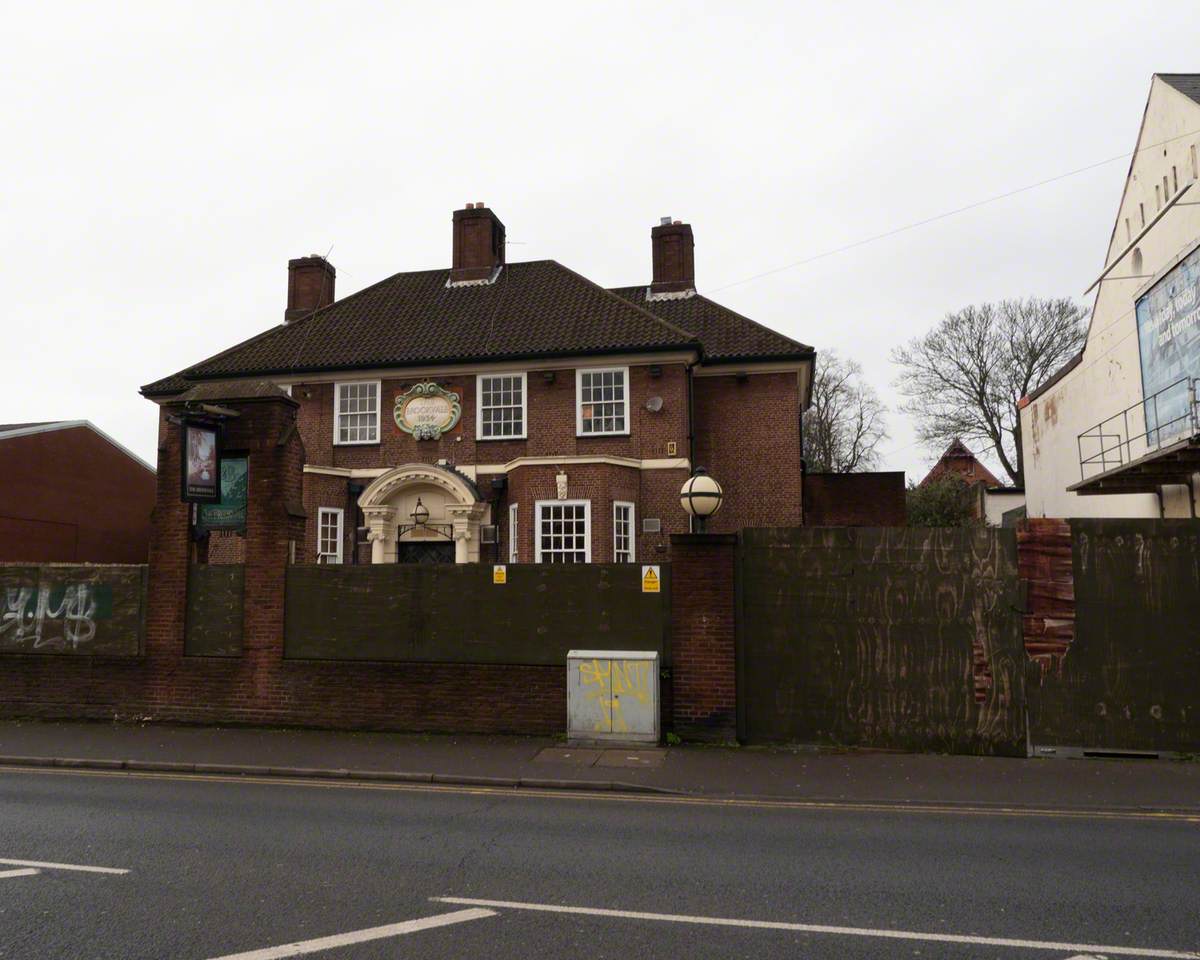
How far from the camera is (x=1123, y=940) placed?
4844mm

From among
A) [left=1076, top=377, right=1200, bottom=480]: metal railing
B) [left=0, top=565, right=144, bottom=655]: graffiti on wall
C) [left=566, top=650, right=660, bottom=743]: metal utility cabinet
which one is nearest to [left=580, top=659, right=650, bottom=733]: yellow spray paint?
[left=566, top=650, right=660, bottom=743]: metal utility cabinet

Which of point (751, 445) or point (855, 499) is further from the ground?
point (751, 445)

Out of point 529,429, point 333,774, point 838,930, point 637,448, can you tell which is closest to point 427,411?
point 529,429

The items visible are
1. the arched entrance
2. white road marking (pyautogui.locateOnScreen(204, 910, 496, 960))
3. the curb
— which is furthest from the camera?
the arched entrance

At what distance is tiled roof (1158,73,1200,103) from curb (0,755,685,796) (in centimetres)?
1749

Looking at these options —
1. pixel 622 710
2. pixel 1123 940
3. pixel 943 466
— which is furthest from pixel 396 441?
pixel 943 466

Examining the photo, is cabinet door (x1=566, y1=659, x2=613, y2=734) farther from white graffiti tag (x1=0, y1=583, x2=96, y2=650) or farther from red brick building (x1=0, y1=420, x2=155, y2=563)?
red brick building (x1=0, y1=420, x2=155, y2=563)

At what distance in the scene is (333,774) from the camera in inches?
378

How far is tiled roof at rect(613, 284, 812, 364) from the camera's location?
2238 cm

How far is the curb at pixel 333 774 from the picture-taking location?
9086 millimetres

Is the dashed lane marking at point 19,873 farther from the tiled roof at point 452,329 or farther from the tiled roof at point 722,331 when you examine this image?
the tiled roof at point 722,331

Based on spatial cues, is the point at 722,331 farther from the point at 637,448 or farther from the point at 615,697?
the point at 615,697

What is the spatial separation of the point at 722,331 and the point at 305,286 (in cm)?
1354

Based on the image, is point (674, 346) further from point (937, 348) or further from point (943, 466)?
point (943, 466)
